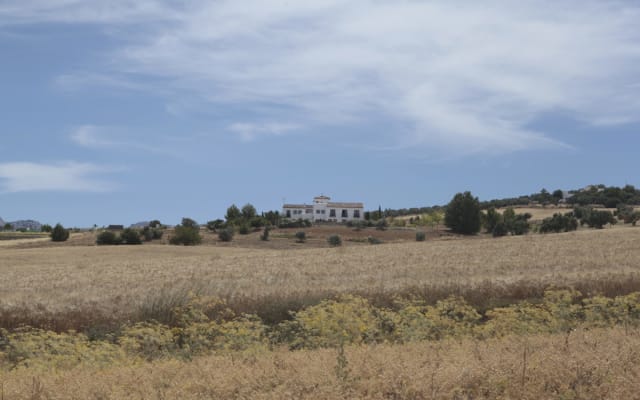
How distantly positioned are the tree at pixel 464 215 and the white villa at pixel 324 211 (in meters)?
37.9

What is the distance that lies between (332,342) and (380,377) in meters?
3.54

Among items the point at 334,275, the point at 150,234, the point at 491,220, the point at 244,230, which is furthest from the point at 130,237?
the point at 491,220

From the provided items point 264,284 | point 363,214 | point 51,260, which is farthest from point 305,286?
point 363,214

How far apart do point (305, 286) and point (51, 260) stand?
30.6 meters

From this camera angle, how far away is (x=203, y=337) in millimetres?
11820

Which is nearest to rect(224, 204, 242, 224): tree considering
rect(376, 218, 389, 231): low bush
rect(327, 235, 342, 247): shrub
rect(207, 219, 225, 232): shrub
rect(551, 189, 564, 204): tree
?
rect(207, 219, 225, 232): shrub

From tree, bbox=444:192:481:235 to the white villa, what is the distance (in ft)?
124

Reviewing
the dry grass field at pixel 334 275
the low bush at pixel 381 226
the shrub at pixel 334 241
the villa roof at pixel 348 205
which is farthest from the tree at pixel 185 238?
the villa roof at pixel 348 205

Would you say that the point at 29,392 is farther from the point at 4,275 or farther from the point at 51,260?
the point at 51,260

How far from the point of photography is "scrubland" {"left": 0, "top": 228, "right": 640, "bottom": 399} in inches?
286

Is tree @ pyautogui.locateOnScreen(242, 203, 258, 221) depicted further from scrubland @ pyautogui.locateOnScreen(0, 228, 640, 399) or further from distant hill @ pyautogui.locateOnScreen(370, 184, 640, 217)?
scrubland @ pyautogui.locateOnScreen(0, 228, 640, 399)

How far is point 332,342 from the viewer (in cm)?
1080

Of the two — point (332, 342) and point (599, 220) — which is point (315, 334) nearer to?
point (332, 342)

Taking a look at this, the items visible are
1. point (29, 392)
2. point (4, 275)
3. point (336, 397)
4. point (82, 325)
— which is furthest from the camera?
point (4, 275)
